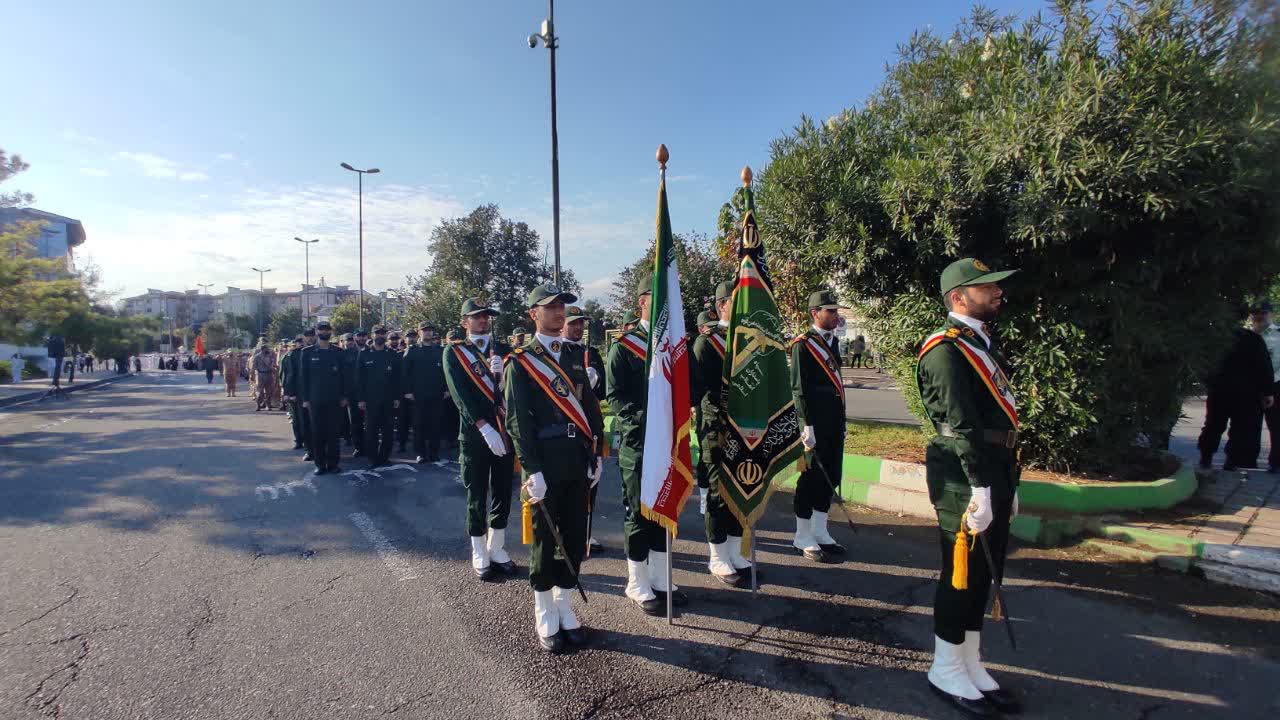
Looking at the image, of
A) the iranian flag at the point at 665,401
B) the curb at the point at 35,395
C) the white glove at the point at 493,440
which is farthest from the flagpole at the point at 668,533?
the curb at the point at 35,395

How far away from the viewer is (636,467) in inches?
172

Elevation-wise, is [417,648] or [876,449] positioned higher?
[876,449]

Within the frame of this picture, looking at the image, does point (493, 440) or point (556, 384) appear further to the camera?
point (493, 440)

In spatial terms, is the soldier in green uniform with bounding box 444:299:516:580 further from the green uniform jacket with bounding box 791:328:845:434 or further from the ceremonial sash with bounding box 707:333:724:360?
the green uniform jacket with bounding box 791:328:845:434

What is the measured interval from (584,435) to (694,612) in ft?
4.79

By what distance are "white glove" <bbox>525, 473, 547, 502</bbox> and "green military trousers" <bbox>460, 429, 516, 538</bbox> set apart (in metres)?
1.30

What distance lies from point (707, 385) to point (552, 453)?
5.44ft

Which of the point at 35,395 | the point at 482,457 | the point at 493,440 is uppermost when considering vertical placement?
the point at 493,440

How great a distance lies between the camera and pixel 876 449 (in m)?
7.64

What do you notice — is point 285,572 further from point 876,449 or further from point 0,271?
point 0,271

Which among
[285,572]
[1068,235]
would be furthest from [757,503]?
[285,572]

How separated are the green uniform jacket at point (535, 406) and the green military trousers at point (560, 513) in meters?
0.08

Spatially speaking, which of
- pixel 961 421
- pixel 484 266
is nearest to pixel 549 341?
pixel 961 421

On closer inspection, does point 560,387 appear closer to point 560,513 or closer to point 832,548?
point 560,513
